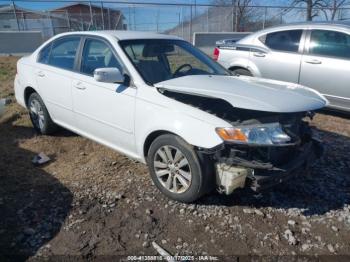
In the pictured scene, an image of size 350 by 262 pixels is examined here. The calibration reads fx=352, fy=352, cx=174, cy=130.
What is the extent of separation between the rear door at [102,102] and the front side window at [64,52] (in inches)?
9.4

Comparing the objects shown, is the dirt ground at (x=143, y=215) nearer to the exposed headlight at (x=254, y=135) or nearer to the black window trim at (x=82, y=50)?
the exposed headlight at (x=254, y=135)

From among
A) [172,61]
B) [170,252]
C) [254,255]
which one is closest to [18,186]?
[170,252]

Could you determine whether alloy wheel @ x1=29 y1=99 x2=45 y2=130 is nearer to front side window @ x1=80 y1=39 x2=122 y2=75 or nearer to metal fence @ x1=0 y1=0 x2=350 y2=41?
front side window @ x1=80 y1=39 x2=122 y2=75

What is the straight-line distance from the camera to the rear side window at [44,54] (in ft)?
16.8

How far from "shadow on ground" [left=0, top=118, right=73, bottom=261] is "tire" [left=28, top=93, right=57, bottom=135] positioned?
1.83ft

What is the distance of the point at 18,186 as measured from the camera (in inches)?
155

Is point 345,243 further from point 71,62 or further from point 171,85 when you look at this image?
point 71,62

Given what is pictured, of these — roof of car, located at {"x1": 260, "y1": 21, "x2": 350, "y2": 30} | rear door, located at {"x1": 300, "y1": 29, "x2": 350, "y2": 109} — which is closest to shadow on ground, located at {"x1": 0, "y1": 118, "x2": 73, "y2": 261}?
rear door, located at {"x1": 300, "y1": 29, "x2": 350, "y2": 109}

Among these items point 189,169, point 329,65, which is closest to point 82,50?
point 189,169

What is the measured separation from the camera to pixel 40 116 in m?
5.34

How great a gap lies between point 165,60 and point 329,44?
11.5ft

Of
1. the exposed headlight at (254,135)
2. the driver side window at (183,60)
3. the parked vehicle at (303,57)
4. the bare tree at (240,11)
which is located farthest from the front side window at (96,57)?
the bare tree at (240,11)

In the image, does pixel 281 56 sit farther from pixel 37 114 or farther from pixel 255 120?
pixel 37 114

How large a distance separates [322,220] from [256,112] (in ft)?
4.03
